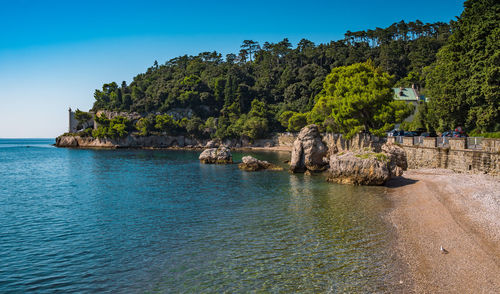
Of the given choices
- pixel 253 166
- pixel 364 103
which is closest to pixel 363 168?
pixel 364 103

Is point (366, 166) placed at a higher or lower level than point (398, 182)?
higher

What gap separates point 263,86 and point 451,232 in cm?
11982

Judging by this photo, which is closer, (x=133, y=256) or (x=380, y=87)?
(x=133, y=256)

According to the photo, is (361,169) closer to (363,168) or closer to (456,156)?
(363,168)

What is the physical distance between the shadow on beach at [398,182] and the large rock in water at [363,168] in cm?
59

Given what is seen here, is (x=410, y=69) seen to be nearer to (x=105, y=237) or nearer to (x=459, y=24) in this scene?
(x=459, y=24)

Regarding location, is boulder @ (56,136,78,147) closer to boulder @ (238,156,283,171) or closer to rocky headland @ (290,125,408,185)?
boulder @ (238,156,283,171)

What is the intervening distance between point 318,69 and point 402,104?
74.1 m

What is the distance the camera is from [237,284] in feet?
40.2

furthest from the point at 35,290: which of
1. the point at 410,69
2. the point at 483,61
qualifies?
the point at 410,69

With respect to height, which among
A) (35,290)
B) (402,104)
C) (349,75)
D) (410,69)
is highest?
(410,69)

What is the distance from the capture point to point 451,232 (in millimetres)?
16875

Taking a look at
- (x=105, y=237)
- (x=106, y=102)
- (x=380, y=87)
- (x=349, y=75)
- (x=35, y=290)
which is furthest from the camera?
(x=106, y=102)

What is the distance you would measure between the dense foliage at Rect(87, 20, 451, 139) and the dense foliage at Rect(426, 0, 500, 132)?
60.5 meters
